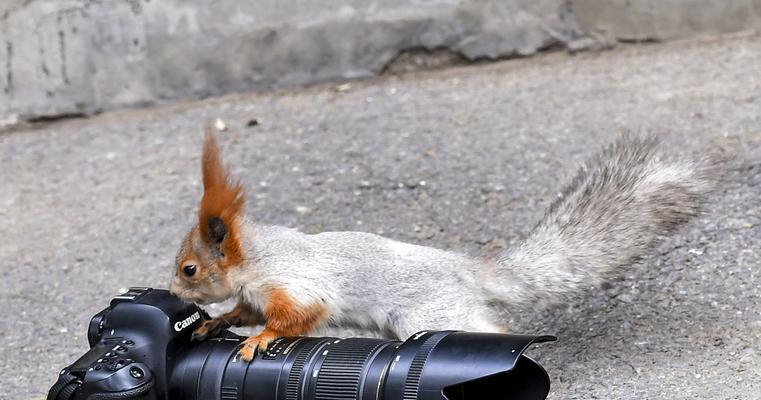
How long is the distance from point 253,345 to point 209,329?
0.21 meters

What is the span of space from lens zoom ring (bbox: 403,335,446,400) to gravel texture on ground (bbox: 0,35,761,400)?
659mm

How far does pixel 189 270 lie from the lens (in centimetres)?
305

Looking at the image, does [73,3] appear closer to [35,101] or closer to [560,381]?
[35,101]

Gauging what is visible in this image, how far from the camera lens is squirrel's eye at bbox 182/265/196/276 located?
3.05m

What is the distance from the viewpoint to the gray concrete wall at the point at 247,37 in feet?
19.2

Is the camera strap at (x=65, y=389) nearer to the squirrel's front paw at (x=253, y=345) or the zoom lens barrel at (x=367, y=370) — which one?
the zoom lens barrel at (x=367, y=370)

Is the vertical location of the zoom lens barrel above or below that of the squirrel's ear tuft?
below

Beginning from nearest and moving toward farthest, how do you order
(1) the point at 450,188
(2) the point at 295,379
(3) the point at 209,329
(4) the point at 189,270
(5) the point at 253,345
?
(2) the point at 295,379, (5) the point at 253,345, (3) the point at 209,329, (4) the point at 189,270, (1) the point at 450,188

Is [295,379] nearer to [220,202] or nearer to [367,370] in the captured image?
[367,370]

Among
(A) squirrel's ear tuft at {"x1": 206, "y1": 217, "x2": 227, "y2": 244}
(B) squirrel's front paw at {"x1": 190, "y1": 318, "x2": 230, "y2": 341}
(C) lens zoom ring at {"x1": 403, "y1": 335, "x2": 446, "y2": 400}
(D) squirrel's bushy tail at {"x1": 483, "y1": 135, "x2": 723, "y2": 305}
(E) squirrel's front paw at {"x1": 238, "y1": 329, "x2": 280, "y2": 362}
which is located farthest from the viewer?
(D) squirrel's bushy tail at {"x1": 483, "y1": 135, "x2": 723, "y2": 305}

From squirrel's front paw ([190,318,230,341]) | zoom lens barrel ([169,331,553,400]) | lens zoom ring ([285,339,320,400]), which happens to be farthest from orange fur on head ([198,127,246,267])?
lens zoom ring ([285,339,320,400])

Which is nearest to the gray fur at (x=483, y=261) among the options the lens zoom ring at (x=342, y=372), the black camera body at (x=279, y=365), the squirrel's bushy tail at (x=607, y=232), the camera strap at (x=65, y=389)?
the squirrel's bushy tail at (x=607, y=232)

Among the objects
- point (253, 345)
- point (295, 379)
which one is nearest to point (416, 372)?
point (295, 379)

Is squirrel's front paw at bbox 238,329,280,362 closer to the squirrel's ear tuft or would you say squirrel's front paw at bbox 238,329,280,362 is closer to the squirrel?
the squirrel
